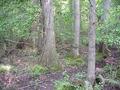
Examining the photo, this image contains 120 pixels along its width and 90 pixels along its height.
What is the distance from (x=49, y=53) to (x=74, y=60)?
244 cm

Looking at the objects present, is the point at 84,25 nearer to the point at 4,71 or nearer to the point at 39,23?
the point at 39,23

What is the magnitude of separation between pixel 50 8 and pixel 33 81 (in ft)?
11.3

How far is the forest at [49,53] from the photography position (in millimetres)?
9076

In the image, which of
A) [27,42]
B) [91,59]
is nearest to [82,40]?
[27,42]

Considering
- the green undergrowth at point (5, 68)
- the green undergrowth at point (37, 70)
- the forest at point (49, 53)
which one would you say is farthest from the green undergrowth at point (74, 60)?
the green undergrowth at point (5, 68)

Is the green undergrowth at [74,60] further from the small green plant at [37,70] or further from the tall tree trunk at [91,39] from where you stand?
the tall tree trunk at [91,39]

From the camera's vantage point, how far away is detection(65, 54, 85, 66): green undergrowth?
535 inches

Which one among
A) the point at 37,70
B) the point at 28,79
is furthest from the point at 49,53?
the point at 28,79

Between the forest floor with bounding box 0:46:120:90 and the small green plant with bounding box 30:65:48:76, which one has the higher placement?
the small green plant with bounding box 30:65:48:76

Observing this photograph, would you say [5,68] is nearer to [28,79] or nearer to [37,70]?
[37,70]

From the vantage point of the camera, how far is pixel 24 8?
1355cm

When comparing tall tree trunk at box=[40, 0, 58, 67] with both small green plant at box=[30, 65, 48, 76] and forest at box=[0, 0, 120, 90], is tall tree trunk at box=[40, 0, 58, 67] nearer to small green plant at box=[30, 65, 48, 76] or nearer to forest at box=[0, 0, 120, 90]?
forest at box=[0, 0, 120, 90]

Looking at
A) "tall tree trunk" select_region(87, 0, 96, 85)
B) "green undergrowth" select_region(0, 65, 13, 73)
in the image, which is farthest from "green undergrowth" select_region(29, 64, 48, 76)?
"tall tree trunk" select_region(87, 0, 96, 85)

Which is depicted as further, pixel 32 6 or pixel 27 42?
pixel 27 42
